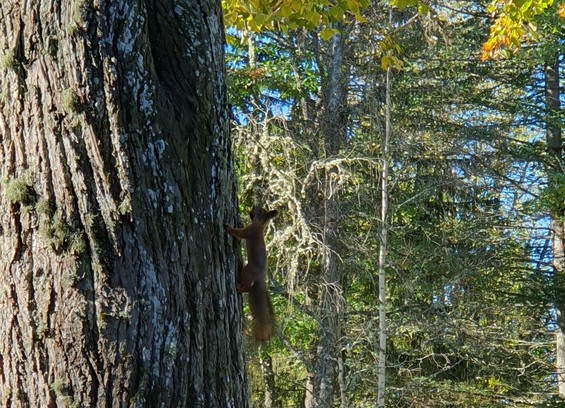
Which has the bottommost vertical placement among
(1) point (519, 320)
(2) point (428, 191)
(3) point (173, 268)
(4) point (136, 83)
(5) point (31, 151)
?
(1) point (519, 320)

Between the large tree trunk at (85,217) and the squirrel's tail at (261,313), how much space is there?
93 centimetres

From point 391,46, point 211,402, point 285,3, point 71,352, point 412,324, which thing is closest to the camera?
point 71,352

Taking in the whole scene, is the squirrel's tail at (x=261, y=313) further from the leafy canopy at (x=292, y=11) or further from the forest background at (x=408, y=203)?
the forest background at (x=408, y=203)

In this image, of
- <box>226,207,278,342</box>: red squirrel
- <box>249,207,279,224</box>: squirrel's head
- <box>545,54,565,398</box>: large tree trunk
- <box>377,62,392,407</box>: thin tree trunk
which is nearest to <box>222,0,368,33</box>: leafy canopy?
<box>249,207,279,224</box>: squirrel's head

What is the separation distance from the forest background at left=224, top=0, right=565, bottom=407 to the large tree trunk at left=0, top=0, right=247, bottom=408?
742 cm

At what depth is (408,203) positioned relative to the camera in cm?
1266

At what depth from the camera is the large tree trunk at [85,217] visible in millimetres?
1947

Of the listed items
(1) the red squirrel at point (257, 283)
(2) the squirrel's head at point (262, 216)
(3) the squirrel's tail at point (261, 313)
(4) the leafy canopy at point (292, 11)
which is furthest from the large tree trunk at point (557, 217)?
(3) the squirrel's tail at point (261, 313)

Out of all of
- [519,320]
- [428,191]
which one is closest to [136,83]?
[428,191]

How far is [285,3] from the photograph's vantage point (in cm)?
463

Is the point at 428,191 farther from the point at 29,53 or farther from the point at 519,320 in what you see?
the point at 29,53

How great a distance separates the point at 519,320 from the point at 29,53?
12.7m

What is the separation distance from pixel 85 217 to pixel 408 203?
11.0 meters

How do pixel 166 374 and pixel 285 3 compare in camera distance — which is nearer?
pixel 166 374
